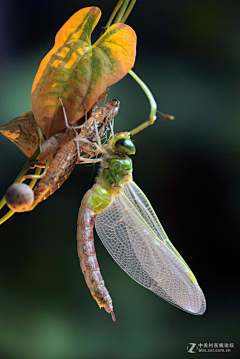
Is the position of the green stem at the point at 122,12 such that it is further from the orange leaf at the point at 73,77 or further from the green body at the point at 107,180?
the green body at the point at 107,180

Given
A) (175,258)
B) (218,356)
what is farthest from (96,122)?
(218,356)

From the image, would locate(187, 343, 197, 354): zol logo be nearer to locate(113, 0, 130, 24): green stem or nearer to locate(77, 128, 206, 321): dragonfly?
locate(77, 128, 206, 321): dragonfly

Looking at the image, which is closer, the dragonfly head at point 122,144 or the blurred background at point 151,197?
the dragonfly head at point 122,144

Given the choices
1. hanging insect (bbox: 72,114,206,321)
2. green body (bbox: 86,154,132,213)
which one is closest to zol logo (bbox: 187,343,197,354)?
hanging insect (bbox: 72,114,206,321)

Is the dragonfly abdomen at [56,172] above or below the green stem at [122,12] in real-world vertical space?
below

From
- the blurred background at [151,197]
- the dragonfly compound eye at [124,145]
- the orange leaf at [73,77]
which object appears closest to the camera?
the orange leaf at [73,77]

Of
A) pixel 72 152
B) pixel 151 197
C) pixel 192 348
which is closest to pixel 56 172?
pixel 72 152

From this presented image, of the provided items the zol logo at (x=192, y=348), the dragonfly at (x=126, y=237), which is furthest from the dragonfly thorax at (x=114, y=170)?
the zol logo at (x=192, y=348)
